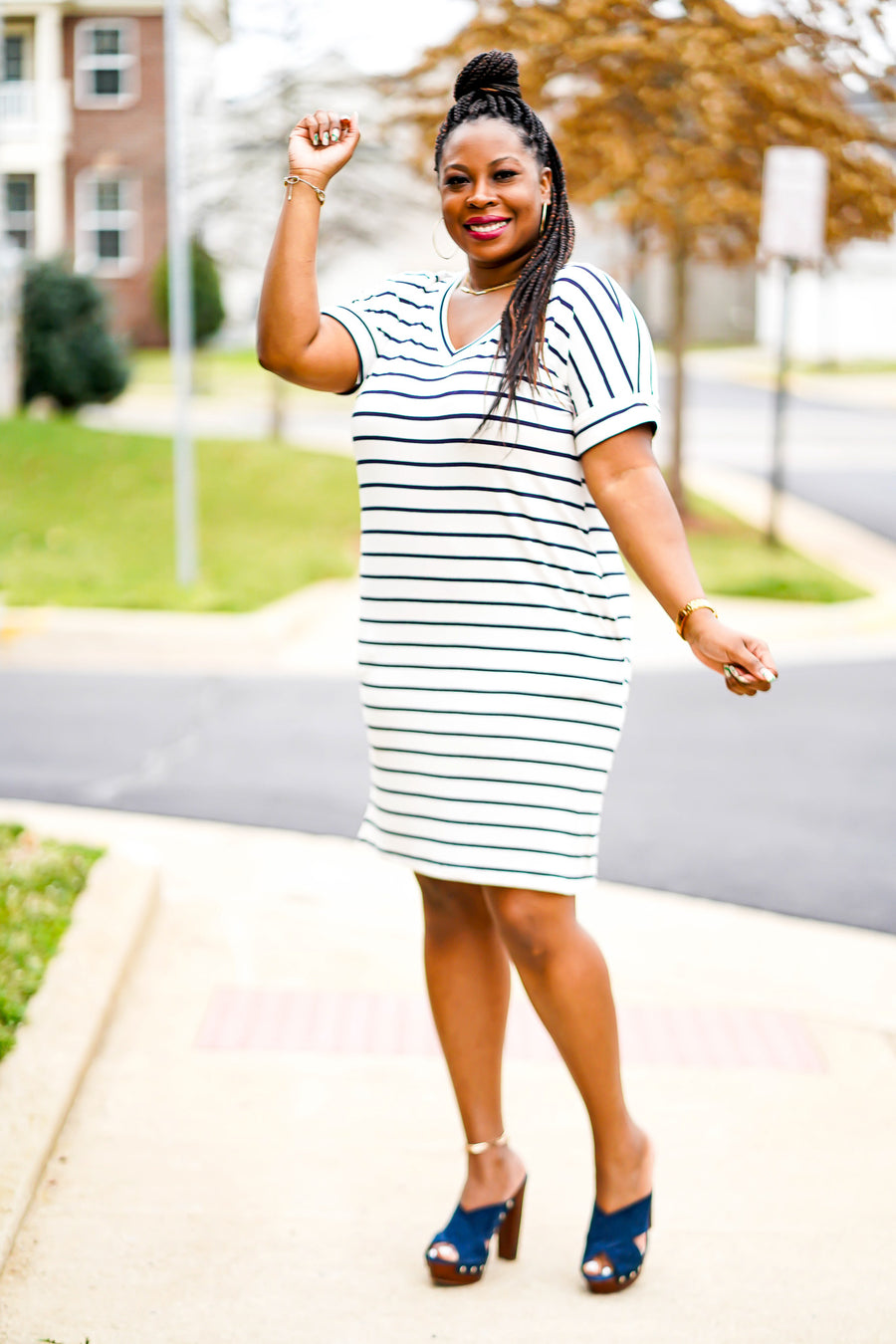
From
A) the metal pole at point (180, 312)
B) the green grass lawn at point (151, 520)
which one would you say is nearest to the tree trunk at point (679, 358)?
the green grass lawn at point (151, 520)

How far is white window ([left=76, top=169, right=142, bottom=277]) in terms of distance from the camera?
3369cm

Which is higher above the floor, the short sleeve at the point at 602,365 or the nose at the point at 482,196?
the nose at the point at 482,196

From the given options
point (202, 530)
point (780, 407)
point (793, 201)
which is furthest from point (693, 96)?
point (202, 530)

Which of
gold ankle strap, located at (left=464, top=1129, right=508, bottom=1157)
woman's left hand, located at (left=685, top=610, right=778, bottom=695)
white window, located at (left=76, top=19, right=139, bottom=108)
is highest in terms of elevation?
white window, located at (left=76, top=19, right=139, bottom=108)

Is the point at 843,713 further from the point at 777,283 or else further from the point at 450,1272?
the point at 777,283

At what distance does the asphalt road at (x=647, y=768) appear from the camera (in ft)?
17.6

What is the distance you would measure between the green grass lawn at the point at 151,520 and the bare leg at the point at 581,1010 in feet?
22.8

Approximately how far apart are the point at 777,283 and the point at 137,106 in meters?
18.8

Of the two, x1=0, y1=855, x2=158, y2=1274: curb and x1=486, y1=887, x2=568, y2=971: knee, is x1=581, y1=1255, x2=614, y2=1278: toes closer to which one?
x1=486, y1=887, x2=568, y2=971: knee

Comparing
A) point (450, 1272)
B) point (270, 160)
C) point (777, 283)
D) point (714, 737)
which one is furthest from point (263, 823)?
point (777, 283)

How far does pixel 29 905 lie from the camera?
418cm

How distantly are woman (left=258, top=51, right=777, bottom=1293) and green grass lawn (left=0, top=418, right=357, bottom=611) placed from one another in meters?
6.89

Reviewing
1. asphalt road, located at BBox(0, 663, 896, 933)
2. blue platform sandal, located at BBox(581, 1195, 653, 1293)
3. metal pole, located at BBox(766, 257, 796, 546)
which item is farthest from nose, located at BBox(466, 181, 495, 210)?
metal pole, located at BBox(766, 257, 796, 546)

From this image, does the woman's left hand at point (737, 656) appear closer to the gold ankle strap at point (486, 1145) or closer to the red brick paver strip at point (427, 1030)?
the gold ankle strap at point (486, 1145)
